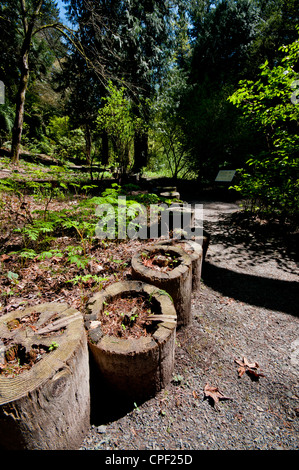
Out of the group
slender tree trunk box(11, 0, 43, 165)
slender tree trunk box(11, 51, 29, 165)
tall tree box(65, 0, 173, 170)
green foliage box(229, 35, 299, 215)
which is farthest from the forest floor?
tall tree box(65, 0, 173, 170)

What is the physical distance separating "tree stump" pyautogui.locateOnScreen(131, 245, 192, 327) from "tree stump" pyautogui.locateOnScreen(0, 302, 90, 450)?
835 mm

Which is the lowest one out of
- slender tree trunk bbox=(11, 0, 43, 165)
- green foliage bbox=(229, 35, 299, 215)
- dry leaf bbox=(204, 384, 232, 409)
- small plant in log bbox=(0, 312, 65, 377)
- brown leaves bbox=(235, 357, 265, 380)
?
dry leaf bbox=(204, 384, 232, 409)

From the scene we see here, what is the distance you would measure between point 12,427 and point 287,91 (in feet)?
17.9

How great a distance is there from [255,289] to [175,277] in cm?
210

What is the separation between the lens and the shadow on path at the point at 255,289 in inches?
121

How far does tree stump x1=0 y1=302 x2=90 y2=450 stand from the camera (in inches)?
42.6

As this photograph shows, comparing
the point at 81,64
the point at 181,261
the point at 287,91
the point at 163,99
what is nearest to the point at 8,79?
the point at 81,64

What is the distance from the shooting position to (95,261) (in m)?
2.80

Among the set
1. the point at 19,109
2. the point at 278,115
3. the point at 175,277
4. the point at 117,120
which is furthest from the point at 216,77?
the point at 175,277

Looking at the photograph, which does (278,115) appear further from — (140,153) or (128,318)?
(140,153)

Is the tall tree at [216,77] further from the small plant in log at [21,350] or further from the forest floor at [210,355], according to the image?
the small plant in log at [21,350]

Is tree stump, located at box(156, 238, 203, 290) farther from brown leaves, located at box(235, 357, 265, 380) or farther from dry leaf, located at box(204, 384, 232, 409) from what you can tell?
dry leaf, located at box(204, 384, 232, 409)

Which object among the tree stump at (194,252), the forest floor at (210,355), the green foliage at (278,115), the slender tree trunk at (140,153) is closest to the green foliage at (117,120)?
the slender tree trunk at (140,153)
